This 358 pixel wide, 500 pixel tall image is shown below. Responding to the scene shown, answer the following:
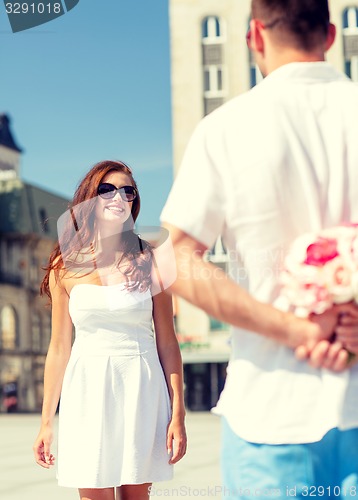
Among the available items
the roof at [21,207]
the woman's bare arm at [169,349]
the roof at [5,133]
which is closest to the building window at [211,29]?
the roof at [21,207]

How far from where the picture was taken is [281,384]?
1938mm

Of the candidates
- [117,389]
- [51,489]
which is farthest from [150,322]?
[51,489]

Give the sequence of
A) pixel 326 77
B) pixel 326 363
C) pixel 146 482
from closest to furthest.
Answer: pixel 326 363, pixel 326 77, pixel 146 482

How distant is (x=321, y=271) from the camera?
6.32 feet

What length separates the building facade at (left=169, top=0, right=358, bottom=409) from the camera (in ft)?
122

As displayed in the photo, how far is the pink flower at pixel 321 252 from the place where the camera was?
1920 mm

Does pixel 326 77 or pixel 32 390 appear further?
pixel 32 390

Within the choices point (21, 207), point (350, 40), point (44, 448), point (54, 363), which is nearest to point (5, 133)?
point (21, 207)

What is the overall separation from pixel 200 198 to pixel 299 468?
523mm

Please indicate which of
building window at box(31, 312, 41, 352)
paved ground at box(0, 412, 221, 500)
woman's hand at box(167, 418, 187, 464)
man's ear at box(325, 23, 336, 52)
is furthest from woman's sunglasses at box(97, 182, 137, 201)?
building window at box(31, 312, 41, 352)

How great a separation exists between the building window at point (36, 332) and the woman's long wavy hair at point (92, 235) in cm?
4718

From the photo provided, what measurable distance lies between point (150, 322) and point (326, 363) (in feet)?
6.05

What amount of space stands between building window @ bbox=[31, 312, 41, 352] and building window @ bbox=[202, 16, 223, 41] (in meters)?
18.9

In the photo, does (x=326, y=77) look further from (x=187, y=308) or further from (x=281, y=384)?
(x=187, y=308)
